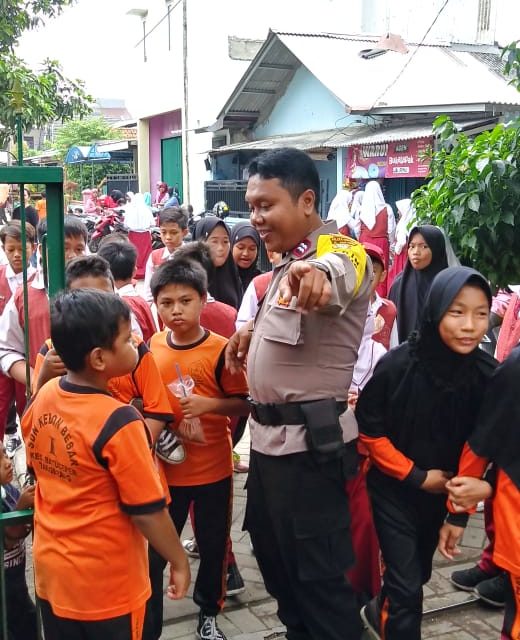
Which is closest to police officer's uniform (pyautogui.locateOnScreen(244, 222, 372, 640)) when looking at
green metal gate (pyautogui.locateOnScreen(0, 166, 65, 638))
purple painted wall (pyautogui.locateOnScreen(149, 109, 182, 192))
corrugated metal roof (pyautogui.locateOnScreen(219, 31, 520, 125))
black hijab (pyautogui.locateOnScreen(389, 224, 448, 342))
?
green metal gate (pyautogui.locateOnScreen(0, 166, 65, 638))

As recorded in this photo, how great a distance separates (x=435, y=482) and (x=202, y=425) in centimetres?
93

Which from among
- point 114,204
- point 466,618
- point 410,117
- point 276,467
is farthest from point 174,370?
point 114,204

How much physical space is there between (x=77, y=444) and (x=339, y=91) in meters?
11.5

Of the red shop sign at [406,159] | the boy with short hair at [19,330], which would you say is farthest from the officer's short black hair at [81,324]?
the red shop sign at [406,159]

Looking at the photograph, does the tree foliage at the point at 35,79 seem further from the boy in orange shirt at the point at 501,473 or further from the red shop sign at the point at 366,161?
the boy in orange shirt at the point at 501,473

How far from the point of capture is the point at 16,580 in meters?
2.58

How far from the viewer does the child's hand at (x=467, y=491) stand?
2484mm

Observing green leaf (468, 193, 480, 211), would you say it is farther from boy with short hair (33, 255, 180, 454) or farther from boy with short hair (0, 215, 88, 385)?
boy with short hair (0, 215, 88, 385)

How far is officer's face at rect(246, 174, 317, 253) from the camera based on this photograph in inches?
94.2

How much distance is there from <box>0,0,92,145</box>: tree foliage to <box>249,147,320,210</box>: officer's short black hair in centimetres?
556

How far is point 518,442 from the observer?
2.40 metres

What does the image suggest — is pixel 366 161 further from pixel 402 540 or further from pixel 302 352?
pixel 302 352

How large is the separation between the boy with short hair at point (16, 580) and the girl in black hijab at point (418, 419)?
1.28 m

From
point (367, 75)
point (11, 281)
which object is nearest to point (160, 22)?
point (367, 75)
